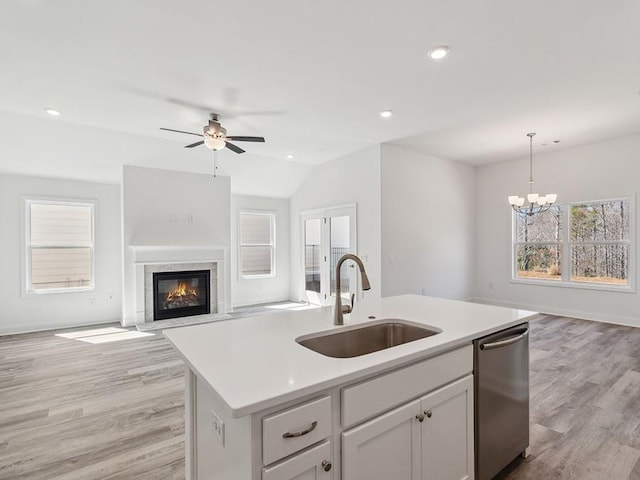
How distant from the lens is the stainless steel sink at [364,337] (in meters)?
1.74

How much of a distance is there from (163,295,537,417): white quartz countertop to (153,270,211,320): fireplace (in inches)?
182

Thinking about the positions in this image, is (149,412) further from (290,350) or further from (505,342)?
(505,342)

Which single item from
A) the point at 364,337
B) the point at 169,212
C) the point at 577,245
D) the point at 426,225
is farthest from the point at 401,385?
the point at 577,245

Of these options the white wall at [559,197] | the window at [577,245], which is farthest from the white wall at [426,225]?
the window at [577,245]

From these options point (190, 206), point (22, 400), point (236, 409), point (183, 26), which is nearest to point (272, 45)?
point (183, 26)

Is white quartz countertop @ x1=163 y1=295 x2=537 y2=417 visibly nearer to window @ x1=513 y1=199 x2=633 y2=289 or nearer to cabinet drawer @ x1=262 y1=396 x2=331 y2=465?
cabinet drawer @ x1=262 y1=396 x2=331 y2=465

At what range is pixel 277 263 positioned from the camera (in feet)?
25.6

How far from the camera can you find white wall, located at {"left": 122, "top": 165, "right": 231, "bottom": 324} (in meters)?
5.64

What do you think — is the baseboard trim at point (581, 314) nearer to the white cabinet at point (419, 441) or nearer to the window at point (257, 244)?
the window at point (257, 244)

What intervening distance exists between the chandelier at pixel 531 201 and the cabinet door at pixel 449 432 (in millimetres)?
4381

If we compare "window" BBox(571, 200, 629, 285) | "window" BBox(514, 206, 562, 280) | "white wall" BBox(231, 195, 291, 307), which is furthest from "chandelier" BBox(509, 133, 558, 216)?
"white wall" BBox(231, 195, 291, 307)

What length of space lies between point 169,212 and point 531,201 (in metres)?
5.99

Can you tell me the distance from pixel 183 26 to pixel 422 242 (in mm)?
4817

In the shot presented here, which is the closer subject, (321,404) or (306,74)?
(321,404)
